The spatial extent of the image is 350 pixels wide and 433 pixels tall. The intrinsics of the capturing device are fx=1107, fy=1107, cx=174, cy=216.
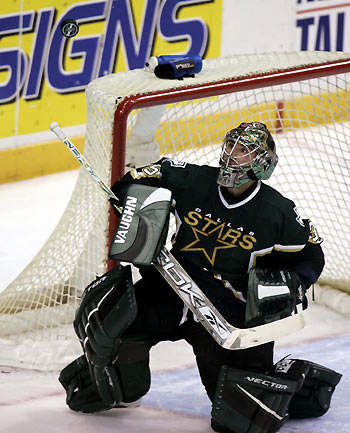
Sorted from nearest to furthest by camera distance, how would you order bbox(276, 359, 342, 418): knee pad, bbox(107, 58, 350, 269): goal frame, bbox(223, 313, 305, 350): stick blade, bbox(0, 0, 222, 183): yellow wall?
bbox(223, 313, 305, 350): stick blade, bbox(276, 359, 342, 418): knee pad, bbox(107, 58, 350, 269): goal frame, bbox(0, 0, 222, 183): yellow wall

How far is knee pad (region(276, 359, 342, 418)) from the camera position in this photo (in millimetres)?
3250

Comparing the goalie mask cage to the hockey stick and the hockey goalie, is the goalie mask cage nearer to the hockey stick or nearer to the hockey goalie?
the hockey goalie

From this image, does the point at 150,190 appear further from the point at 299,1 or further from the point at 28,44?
the point at 299,1

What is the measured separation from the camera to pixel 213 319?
2.93 meters

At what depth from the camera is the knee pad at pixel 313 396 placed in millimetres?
3250

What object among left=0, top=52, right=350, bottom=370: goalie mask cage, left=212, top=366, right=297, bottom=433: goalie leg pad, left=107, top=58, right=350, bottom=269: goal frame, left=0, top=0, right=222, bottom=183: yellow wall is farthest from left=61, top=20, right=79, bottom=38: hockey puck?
left=212, top=366, right=297, bottom=433: goalie leg pad

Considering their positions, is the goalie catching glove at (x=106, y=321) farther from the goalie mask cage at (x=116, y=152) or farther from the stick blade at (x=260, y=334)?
the goalie mask cage at (x=116, y=152)

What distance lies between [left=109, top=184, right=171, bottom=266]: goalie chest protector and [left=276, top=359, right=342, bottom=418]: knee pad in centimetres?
65

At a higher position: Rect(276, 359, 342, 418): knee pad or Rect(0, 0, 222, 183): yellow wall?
Rect(0, 0, 222, 183): yellow wall

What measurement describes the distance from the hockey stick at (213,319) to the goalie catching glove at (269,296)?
29mm

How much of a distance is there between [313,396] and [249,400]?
31 cm

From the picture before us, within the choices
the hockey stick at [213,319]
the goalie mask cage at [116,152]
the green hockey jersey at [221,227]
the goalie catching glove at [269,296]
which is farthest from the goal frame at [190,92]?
the goalie catching glove at [269,296]

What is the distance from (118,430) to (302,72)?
1336 mm

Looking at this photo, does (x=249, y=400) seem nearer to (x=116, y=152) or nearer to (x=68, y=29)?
(x=116, y=152)
